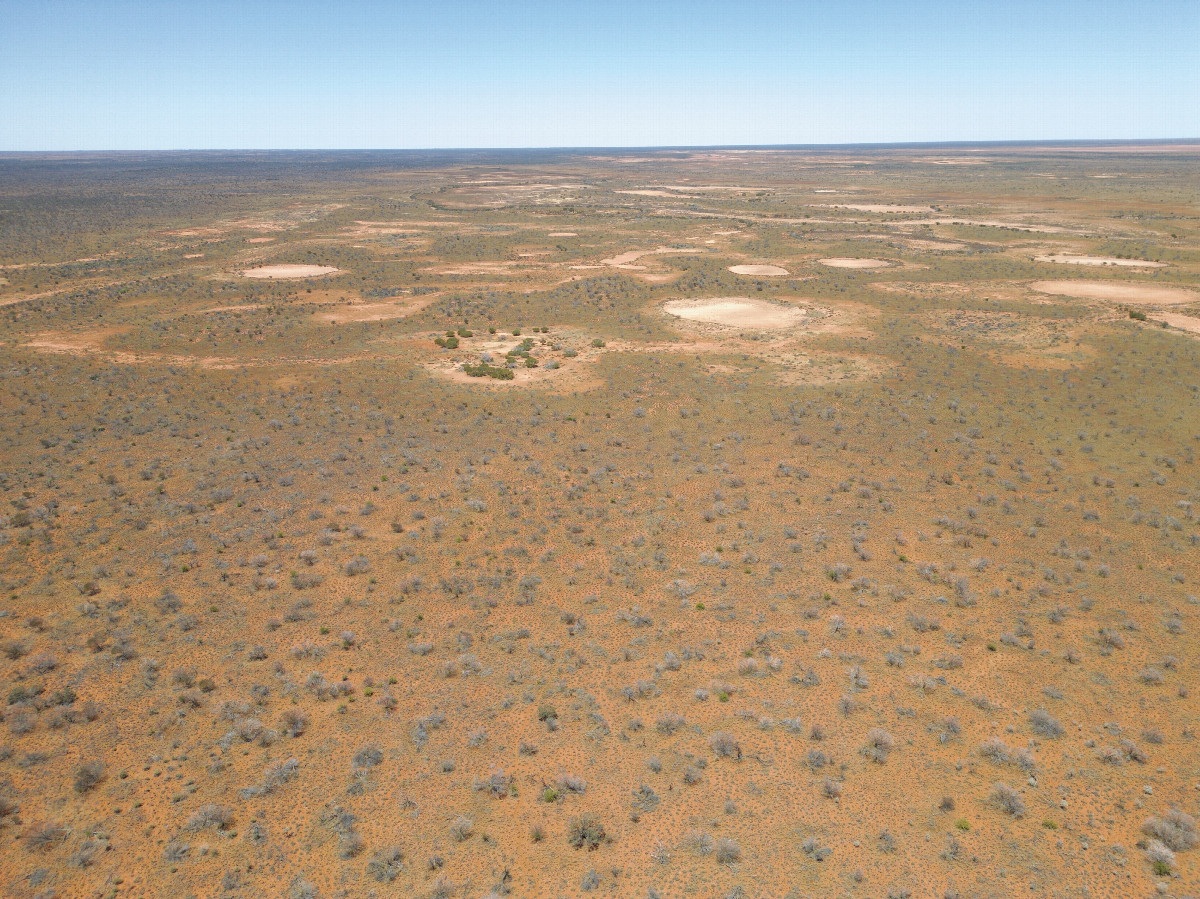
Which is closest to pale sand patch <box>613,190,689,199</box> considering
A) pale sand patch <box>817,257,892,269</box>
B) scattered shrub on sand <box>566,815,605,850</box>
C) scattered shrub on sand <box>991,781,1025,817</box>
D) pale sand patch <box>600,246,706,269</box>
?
pale sand patch <box>600,246,706,269</box>

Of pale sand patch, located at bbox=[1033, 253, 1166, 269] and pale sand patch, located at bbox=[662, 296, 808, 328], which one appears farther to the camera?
pale sand patch, located at bbox=[1033, 253, 1166, 269]

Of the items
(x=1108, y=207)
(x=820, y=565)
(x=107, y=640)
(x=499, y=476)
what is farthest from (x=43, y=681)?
(x=1108, y=207)

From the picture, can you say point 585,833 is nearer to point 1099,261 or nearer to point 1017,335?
point 1017,335

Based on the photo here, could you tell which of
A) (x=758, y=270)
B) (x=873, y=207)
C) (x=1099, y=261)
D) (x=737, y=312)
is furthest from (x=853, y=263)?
(x=873, y=207)

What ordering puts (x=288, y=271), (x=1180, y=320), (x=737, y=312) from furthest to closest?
(x=288, y=271) < (x=737, y=312) < (x=1180, y=320)

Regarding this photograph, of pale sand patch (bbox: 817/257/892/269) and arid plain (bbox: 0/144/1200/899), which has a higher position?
pale sand patch (bbox: 817/257/892/269)

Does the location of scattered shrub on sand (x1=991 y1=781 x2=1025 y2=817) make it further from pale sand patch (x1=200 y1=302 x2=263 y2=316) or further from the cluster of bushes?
pale sand patch (x1=200 y1=302 x2=263 y2=316)
